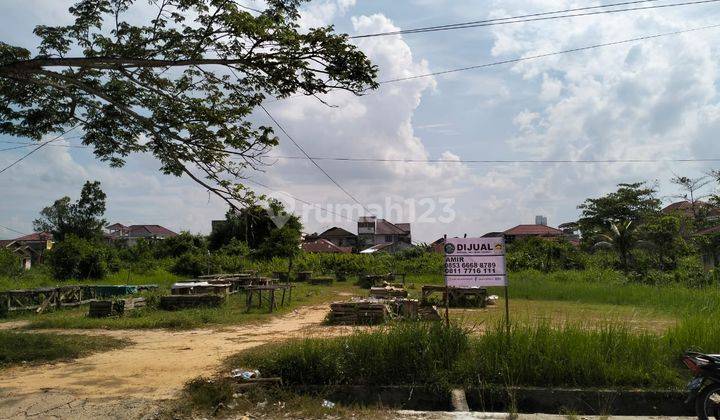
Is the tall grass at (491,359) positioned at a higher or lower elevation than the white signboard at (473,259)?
lower

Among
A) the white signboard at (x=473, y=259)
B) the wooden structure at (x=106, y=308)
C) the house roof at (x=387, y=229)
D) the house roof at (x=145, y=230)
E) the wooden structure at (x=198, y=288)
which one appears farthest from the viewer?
the house roof at (x=145, y=230)

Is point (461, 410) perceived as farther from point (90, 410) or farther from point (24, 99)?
point (24, 99)

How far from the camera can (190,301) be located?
1678 centimetres

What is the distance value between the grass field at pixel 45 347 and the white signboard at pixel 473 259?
666cm

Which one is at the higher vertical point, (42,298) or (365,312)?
(42,298)

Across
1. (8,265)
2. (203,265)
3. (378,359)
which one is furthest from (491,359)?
(8,265)

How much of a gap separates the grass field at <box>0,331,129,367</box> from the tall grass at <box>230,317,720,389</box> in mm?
4228

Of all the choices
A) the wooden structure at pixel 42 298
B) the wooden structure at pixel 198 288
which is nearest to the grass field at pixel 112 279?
the wooden structure at pixel 42 298

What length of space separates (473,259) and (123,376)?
5430 millimetres

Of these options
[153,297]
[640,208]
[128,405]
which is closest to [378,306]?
[128,405]

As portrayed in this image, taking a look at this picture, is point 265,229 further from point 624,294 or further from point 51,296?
point 624,294

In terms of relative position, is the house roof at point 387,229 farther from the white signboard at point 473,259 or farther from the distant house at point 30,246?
the white signboard at point 473,259

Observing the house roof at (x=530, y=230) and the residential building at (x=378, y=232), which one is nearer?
the house roof at (x=530, y=230)

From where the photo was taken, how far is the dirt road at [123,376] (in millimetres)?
6203
